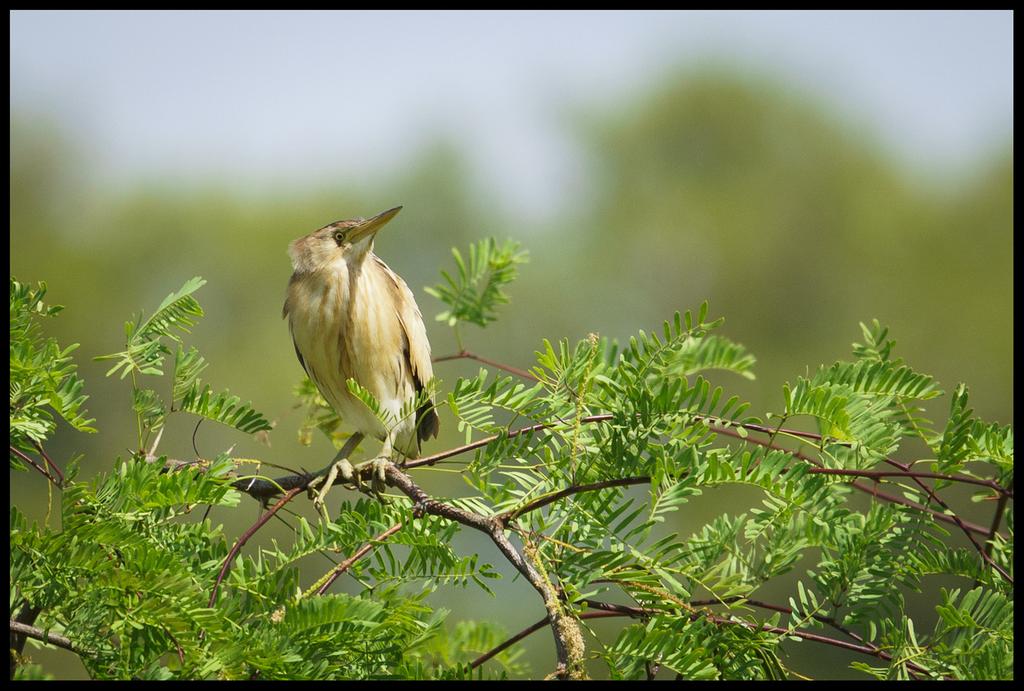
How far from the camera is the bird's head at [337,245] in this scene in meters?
3.98

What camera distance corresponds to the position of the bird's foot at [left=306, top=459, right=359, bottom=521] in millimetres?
2251

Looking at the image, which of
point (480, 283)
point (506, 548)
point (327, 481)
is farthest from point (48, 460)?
point (480, 283)

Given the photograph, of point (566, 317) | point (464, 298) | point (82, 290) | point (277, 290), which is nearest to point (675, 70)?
point (566, 317)

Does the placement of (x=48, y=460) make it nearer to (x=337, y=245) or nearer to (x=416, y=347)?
(x=416, y=347)

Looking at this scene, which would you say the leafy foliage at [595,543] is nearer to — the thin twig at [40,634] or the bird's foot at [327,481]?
the thin twig at [40,634]

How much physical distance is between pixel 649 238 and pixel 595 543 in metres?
28.6

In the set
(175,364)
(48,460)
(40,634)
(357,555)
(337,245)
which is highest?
(337,245)

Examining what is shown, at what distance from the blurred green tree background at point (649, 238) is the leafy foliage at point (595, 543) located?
69.2 feet

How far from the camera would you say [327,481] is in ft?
8.71

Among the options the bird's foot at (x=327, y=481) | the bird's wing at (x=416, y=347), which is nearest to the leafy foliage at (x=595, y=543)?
the bird's foot at (x=327, y=481)

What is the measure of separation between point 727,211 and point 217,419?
28.3 m

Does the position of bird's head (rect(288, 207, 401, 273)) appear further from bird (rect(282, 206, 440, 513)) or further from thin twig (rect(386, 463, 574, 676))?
thin twig (rect(386, 463, 574, 676))

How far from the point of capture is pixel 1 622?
5.98ft

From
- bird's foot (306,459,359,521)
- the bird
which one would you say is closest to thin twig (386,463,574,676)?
bird's foot (306,459,359,521)
